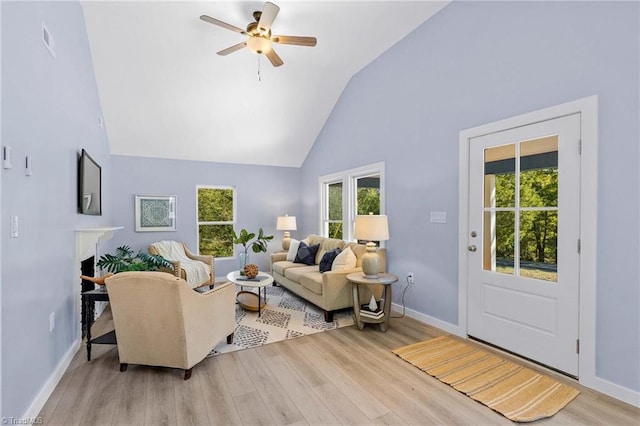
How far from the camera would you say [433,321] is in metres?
Result: 3.54

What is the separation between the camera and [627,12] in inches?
82.7

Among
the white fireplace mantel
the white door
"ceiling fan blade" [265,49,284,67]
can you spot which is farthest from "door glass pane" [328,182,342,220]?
the white fireplace mantel

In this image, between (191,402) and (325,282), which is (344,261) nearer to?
(325,282)

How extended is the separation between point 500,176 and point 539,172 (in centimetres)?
33

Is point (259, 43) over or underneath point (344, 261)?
over

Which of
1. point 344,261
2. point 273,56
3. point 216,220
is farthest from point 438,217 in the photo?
point 216,220

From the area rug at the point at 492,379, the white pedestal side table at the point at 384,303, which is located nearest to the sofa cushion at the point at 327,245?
the white pedestal side table at the point at 384,303

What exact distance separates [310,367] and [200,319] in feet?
3.21

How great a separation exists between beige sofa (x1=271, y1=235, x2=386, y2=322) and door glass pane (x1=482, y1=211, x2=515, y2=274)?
1.32 m

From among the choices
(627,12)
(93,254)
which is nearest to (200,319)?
(93,254)

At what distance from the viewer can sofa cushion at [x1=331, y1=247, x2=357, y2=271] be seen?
154 inches

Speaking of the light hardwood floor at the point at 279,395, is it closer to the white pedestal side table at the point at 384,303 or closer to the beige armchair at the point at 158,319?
the beige armchair at the point at 158,319

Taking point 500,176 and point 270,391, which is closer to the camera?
point 270,391

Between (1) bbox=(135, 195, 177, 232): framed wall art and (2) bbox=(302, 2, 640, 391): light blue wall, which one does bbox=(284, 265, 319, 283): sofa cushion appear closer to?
(2) bbox=(302, 2, 640, 391): light blue wall
